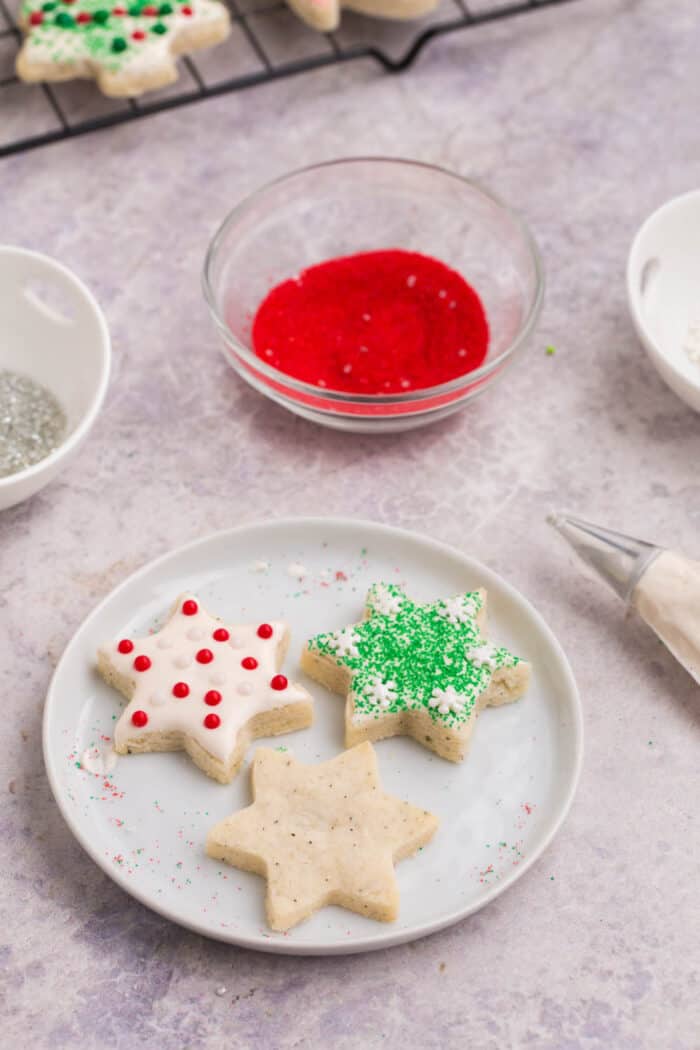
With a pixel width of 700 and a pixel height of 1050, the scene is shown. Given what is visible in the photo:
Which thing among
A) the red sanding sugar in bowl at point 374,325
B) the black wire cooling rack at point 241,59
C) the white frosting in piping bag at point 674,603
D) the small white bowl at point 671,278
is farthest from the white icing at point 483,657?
the black wire cooling rack at point 241,59

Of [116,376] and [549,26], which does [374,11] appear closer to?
[549,26]

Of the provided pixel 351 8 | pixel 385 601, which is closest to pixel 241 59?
pixel 351 8

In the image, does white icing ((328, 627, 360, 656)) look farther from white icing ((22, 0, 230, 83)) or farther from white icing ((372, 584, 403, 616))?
white icing ((22, 0, 230, 83))

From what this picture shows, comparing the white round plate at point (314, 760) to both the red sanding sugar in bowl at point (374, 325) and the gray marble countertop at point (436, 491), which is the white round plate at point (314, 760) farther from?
the red sanding sugar in bowl at point (374, 325)

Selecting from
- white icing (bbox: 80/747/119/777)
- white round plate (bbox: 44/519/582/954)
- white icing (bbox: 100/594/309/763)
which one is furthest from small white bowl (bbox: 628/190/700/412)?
white icing (bbox: 80/747/119/777)

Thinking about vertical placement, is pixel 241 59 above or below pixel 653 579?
above

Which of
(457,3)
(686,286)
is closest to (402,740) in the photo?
(686,286)

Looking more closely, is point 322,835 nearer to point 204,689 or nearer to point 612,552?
point 204,689
